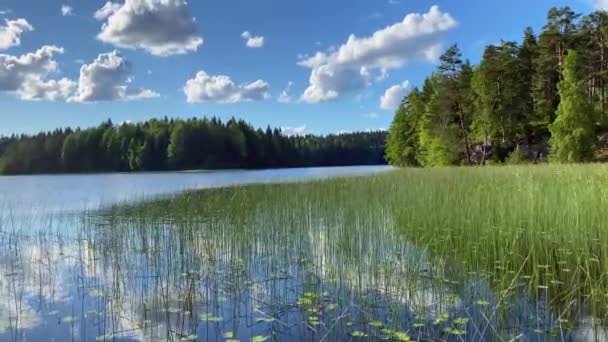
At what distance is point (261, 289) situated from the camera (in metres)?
5.64

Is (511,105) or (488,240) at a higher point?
(511,105)

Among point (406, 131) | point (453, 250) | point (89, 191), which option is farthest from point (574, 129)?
point (406, 131)

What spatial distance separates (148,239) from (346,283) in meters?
4.68

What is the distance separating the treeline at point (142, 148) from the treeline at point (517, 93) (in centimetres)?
5563

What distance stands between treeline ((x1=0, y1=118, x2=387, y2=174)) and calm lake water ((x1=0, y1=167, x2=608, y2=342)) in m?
81.0

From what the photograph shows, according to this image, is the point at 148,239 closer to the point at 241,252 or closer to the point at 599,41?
the point at 241,252

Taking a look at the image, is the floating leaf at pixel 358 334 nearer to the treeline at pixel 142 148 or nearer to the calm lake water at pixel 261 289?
the calm lake water at pixel 261 289

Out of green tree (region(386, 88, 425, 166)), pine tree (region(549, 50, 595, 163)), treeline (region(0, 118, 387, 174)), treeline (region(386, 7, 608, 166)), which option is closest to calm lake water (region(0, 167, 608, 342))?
pine tree (region(549, 50, 595, 163))

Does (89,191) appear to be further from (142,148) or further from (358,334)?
(142,148)

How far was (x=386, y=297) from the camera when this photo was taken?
16.5 feet

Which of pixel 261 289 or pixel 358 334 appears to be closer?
pixel 358 334

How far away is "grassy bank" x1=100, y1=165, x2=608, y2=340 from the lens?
14.6 feet

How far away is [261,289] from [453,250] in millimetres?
2527

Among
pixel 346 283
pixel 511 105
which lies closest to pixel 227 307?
pixel 346 283
